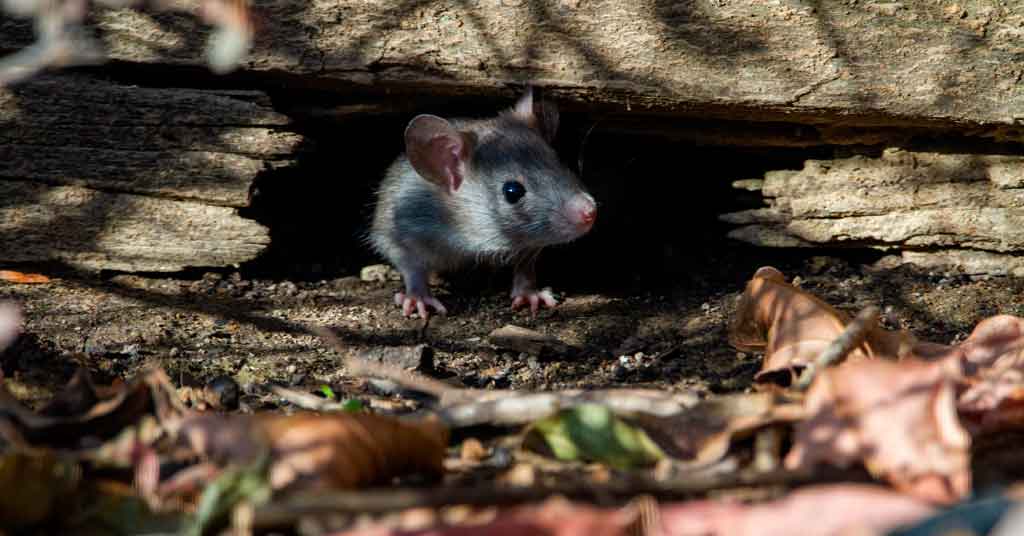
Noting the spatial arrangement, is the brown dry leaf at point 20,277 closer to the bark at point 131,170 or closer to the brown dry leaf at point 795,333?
the bark at point 131,170

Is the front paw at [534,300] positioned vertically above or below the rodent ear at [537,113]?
below

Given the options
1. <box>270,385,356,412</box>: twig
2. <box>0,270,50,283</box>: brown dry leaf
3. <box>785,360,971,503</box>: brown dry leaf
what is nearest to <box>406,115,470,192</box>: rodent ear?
<box>0,270,50,283</box>: brown dry leaf

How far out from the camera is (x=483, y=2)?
488cm

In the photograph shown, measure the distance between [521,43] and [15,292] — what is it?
8.50ft

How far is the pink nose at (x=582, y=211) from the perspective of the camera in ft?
19.6

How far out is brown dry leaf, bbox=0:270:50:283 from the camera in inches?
215

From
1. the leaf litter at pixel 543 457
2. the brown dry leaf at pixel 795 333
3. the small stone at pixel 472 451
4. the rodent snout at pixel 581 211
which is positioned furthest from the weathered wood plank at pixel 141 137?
the small stone at pixel 472 451

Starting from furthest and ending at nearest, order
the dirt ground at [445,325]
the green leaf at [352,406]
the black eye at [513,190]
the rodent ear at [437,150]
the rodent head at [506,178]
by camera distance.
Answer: the black eye at [513,190], the rodent head at [506,178], the rodent ear at [437,150], the dirt ground at [445,325], the green leaf at [352,406]

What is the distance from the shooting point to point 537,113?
5840 millimetres

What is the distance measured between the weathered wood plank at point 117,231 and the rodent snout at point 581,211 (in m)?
1.58

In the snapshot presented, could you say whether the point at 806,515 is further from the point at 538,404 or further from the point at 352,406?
the point at 352,406

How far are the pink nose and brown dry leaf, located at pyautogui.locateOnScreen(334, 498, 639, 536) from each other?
3.59m

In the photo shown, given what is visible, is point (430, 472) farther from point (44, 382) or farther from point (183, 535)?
point (44, 382)

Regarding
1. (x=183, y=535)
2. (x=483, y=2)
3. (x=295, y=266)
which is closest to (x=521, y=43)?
(x=483, y=2)
